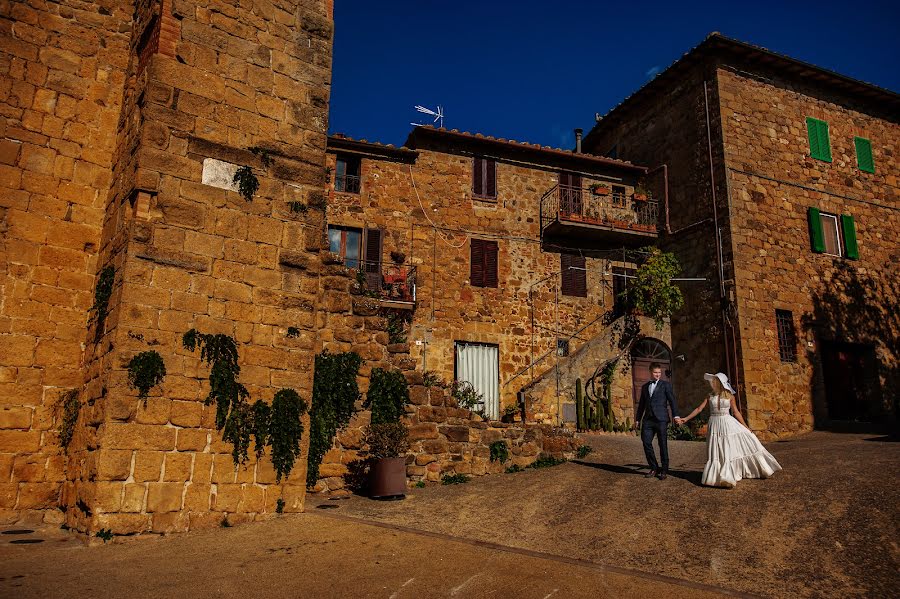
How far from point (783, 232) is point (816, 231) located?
3.78 feet

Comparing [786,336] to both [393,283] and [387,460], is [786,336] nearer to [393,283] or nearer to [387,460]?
[393,283]

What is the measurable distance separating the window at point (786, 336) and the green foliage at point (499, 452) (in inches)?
409

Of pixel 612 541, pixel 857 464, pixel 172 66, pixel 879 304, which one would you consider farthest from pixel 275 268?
pixel 879 304

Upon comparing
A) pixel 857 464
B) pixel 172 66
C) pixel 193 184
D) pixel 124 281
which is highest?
pixel 172 66

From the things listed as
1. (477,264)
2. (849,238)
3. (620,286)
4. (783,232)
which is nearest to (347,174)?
(477,264)

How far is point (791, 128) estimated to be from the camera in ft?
61.7

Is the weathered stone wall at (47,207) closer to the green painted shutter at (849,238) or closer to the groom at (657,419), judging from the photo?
the groom at (657,419)

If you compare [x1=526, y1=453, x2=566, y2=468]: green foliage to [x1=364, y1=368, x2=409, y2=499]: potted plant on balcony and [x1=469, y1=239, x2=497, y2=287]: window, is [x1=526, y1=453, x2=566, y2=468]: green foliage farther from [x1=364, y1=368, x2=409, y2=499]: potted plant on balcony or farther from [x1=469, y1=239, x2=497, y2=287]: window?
[x1=469, y1=239, x2=497, y2=287]: window

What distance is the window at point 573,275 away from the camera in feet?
64.2

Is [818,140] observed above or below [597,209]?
above

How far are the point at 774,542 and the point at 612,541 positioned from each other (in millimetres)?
1507

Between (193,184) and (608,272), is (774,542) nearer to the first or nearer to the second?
(193,184)

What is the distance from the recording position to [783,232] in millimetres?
17969

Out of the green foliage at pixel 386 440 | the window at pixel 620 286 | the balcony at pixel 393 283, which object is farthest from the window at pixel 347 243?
the green foliage at pixel 386 440
